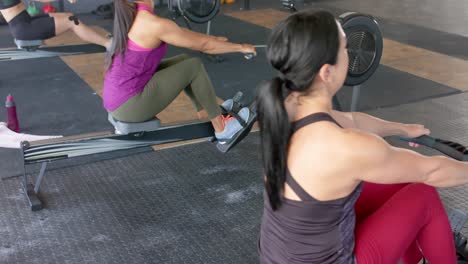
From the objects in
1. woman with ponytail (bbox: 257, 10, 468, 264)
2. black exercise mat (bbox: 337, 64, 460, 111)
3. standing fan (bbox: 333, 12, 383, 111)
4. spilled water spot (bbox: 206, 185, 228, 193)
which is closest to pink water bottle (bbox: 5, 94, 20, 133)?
spilled water spot (bbox: 206, 185, 228, 193)

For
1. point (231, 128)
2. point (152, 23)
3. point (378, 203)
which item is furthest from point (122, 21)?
point (378, 203)

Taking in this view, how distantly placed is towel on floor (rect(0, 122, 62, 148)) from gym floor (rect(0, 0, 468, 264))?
0.08m

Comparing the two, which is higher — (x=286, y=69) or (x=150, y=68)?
(x=286, y=69)

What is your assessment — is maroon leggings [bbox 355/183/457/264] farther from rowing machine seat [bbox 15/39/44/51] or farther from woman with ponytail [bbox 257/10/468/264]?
rowing machine seat [bbox 15/39/44/51]

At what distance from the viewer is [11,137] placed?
Answer: 3.20 metres

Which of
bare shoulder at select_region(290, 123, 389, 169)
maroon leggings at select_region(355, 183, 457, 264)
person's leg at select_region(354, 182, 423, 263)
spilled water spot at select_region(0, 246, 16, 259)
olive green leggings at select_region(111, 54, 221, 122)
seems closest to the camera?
bare shoulder at select_region(290, 123, 389, 169)

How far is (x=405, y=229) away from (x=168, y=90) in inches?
58.6

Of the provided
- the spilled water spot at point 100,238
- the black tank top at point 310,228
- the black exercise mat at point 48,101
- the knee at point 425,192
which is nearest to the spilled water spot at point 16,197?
the black exercise mat at point 48,101

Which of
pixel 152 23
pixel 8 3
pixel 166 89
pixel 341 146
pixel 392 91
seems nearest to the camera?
pixel 341 146

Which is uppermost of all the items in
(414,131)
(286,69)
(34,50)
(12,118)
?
(286,69)

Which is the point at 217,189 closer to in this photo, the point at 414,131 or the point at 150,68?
the point at 150,68

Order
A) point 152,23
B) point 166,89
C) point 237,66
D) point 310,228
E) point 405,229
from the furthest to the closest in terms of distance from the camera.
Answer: point 237,66 < point 166,89 < point 152,23 < point 405,229 < point 310,228

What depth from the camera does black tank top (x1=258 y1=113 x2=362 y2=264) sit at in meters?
1.30

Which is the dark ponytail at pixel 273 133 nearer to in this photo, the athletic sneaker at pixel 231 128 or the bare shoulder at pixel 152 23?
the bare shoulder at pixel 152 23
